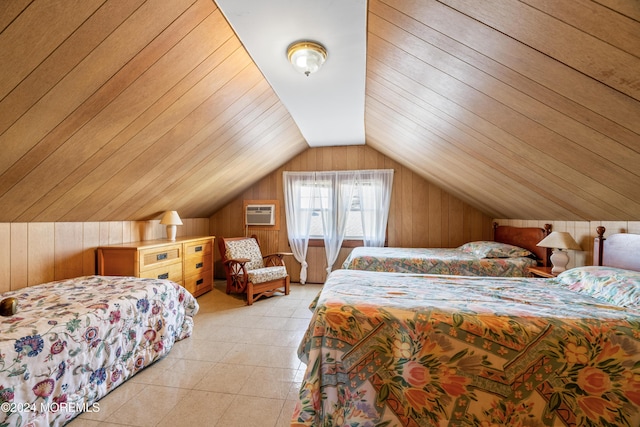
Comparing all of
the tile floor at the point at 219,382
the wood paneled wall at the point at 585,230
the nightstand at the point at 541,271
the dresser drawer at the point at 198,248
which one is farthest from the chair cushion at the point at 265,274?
the wood paneled wall at the point at 585,230

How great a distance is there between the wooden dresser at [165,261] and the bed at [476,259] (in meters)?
2.10

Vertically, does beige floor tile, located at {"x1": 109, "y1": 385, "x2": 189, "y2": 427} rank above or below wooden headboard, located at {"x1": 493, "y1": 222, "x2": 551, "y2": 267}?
below

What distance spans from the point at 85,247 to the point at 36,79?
2.03m

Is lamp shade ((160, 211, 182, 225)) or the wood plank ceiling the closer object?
the wood plank ceiling

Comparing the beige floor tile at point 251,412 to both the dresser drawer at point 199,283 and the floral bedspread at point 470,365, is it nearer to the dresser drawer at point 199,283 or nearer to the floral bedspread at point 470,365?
the floral bedspread at point 470,365

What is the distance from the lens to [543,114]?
1530 mm

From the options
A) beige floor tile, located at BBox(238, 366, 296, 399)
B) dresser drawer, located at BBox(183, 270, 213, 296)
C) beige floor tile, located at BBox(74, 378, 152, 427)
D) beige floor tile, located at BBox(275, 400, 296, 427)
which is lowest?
beige floor tile, located at BBox(275, 400, 296, 427)

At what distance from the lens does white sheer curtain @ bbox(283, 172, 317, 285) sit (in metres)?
4.71

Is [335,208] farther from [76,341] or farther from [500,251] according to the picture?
[76,341]

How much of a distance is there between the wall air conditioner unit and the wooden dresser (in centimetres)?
83

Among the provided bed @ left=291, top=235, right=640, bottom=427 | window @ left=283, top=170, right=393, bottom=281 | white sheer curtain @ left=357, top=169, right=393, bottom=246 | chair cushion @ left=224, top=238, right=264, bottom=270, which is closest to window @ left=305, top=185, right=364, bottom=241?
window @ left=283, top=170, right=393, bottom=281

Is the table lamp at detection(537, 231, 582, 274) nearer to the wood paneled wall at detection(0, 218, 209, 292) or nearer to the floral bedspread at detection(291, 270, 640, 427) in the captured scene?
the floral bedspread at detection(291, 270, 640, 427)

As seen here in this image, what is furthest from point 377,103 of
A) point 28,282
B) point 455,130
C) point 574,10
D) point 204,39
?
point 28,282

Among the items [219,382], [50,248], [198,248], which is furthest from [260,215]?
[219,382]
